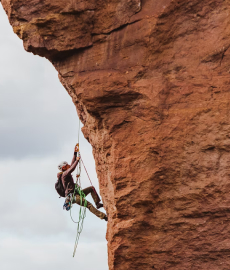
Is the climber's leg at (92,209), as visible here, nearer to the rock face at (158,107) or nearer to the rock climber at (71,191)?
the rock climber at (71,191)

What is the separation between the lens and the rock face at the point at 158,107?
35.8 feet

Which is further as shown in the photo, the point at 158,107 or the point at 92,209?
the point at 92,209

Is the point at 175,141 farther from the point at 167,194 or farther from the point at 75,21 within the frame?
the point at 75,21

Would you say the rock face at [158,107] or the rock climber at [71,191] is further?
the rock climber at [71,191]

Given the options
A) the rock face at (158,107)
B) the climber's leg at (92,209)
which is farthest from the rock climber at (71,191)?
the rock face at (158,107)

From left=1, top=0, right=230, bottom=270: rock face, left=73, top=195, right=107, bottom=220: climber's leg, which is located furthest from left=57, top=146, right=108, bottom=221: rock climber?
left=1, top=0, right=230, bottom=270: rock face

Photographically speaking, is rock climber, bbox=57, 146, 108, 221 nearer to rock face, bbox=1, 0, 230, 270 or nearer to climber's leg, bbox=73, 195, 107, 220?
climber's leg, bbox=73, 195, 107, 220

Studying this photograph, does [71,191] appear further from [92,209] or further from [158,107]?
[158,107]

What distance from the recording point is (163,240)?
1113 centimetres

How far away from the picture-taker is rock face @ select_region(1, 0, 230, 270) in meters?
10.9

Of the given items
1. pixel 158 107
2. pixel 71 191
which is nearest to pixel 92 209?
pixel 71 191

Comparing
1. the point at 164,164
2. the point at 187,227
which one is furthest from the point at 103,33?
the point at 187,227

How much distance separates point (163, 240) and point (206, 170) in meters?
1.73

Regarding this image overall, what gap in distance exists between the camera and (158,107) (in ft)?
36.1
